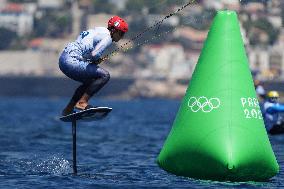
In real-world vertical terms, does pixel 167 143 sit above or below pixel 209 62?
below

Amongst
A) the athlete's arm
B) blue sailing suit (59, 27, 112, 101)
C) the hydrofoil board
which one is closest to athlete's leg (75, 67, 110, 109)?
blue sailing suit (59, 27, 112, 101)

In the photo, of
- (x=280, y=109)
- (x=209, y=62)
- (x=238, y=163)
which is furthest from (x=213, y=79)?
(x=280, y=109)

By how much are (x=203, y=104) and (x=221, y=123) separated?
0.60 m

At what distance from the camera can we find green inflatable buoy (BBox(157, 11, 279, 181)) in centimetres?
2069

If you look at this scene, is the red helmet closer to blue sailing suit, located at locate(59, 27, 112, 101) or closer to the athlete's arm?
blue sailing suit, located at locate(59, 27, 112, 101)

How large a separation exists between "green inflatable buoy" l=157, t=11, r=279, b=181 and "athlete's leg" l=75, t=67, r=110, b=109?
1.57 metres

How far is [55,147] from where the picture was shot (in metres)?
35.5

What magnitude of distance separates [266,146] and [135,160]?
785 cm

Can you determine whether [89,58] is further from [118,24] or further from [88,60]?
[118,24]

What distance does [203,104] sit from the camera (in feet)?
Result: 69.9

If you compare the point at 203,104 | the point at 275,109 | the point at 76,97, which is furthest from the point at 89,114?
the point at 275,109

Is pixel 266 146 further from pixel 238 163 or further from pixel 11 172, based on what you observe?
pixel 11 172

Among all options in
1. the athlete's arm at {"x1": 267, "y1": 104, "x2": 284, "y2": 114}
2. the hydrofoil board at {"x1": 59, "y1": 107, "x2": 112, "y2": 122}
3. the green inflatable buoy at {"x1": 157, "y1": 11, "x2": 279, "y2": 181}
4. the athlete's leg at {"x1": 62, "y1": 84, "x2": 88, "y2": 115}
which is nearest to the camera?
the green inflatable buoy at {"x1": 157, "y1": 11, "x2": 279, "y2": 181}

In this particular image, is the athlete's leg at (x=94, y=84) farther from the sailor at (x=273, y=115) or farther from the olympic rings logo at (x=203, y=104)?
the sailor at (x=273, y=115)
